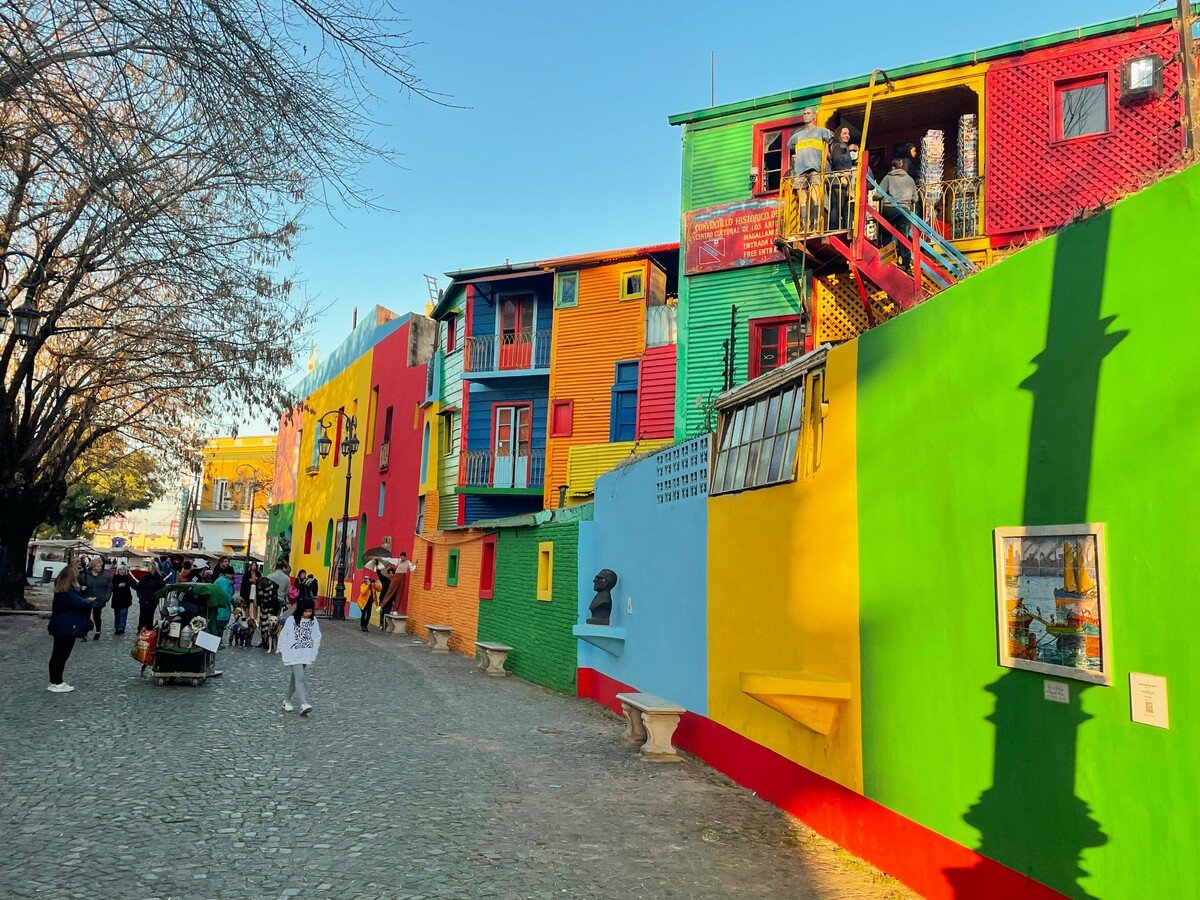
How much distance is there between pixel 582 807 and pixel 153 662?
8.25 m

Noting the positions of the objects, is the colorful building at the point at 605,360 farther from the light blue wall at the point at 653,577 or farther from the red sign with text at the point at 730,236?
the light blue wall at the point at 653,577

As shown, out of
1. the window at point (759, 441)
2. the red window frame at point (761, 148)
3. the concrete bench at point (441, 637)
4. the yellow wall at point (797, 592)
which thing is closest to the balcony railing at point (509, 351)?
the concrete bench at point (441, 637)

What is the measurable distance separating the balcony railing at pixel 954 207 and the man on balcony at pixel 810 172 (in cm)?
191

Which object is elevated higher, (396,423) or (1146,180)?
(396,423)

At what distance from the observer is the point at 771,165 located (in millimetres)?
17000

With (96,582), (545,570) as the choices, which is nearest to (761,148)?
(545,570)

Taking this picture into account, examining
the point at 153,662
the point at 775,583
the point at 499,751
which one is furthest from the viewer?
the point at 153,662

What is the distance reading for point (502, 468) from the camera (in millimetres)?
26672

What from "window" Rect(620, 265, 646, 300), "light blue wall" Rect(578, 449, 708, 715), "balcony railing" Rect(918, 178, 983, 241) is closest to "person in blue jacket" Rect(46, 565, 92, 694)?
"light blue wall" Rect(578, 449, 708, 715)

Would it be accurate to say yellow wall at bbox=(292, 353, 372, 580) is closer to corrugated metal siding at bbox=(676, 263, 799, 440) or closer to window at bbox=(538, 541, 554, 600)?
window at bbox=(538, 541, 554, 600)

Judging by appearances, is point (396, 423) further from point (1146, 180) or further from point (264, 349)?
point (1146, 180)

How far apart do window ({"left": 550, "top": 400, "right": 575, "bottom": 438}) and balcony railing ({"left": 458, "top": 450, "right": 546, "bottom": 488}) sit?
118 centimetres

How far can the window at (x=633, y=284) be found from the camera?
23984mm

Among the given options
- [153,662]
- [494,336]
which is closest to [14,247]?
[153,662]
